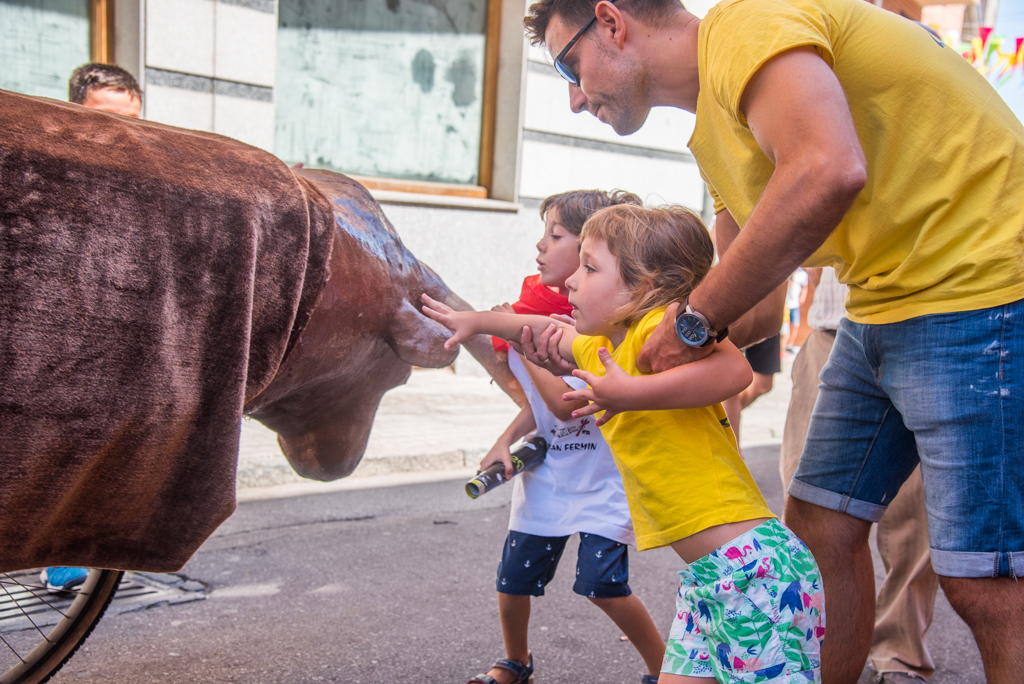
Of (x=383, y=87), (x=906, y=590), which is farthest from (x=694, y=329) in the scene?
(x=383, y=87)

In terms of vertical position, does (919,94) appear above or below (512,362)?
above

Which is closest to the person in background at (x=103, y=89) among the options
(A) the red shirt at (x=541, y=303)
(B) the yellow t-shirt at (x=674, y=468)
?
(A) the red shirt at (x=541, y=303)

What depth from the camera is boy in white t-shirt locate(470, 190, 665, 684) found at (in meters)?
2.51

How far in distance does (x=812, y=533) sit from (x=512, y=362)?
38.2 inches

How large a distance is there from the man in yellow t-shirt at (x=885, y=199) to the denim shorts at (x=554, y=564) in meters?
0.91

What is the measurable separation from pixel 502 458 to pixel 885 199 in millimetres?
1286

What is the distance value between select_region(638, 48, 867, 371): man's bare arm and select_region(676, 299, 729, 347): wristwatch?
0.07 metres

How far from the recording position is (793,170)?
147 centimetres

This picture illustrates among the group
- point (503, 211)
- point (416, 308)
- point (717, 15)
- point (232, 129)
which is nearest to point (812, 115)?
point (717, 15)

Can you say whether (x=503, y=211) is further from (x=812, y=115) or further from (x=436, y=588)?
(x=812, y=115)

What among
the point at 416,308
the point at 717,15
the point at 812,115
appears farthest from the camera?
the point at 416,308

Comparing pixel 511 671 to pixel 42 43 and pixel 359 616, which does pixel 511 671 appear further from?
pixel 42 43

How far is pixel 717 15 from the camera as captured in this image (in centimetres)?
166

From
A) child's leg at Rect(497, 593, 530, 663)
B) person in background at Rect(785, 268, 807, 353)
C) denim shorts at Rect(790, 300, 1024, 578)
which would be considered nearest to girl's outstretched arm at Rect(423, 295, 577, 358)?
denim shorts at Rect(790, 300, 1024, 578)
